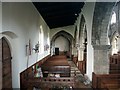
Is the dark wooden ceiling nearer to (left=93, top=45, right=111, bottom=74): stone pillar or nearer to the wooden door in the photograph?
(left=93, top=45, right=111, bottom=74): stone pillar

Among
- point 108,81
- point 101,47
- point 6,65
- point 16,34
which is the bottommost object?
point 108,81

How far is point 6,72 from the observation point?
4.41 metres

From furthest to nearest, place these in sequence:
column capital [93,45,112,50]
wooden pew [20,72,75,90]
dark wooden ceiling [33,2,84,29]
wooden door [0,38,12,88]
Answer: dark wooden ceiling [33,2,84,29] → column capital [93,45,112,50] → wooden pew [20,72,75,90] → wooden door [0,38,12,88]

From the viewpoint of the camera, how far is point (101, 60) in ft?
19.5

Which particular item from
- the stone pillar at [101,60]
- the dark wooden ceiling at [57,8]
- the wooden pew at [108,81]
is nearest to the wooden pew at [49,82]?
the wooden pew at [108,81]

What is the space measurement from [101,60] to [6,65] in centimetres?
313

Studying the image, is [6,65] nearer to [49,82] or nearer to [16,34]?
[16,34]

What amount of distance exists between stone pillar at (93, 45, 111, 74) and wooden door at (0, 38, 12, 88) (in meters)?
2.82

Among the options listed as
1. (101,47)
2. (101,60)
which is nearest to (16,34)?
(101,47)

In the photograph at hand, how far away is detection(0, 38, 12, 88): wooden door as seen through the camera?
4.19 metres

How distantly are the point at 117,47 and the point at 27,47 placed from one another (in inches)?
438

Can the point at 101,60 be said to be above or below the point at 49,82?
above

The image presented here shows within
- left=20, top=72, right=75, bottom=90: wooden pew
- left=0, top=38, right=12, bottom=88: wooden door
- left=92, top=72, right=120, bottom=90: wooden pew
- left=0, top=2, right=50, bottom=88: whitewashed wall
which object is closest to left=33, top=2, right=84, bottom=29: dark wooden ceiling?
left=0, top=2, right=50, bottom=88: whitewashed wall

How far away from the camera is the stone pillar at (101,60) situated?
19.2ft
